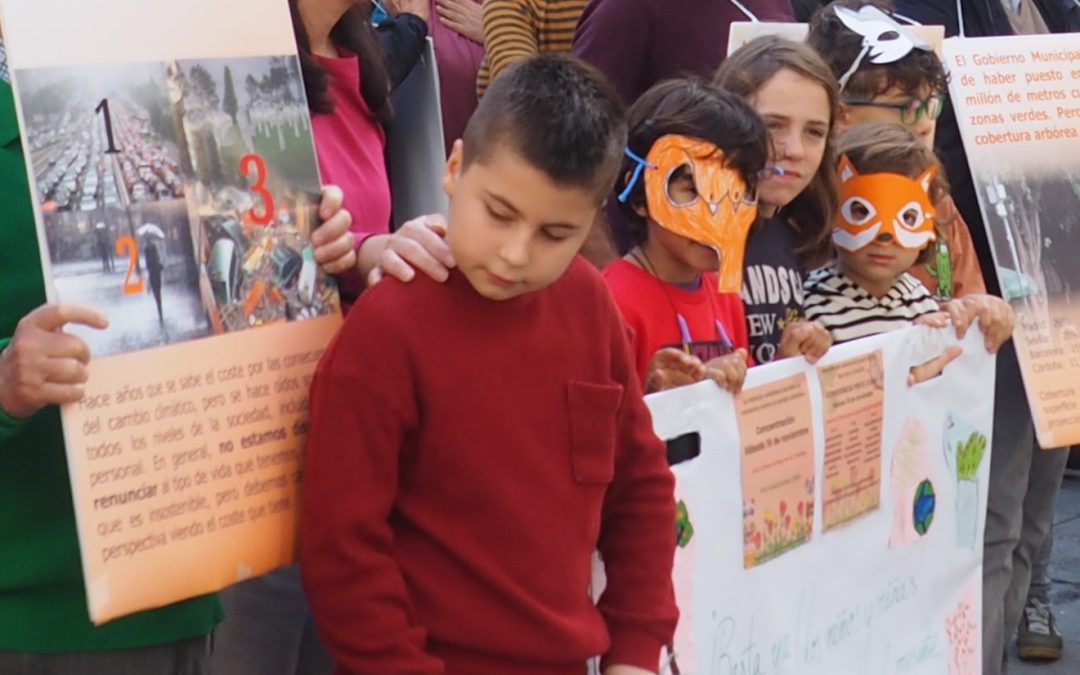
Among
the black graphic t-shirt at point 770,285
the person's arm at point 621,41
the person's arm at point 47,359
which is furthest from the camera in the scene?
the person's arm at point 621,41

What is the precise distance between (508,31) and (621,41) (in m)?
0.49

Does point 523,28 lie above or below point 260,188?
above

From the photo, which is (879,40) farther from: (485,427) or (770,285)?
(485,427)

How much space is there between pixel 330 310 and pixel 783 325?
1.20 m

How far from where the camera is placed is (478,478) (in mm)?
2150

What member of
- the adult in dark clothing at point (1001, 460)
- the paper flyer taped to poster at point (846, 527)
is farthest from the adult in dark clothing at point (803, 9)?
the paper flyer taped to poster at point (846, 527)

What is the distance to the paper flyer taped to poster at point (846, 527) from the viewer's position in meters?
2.77

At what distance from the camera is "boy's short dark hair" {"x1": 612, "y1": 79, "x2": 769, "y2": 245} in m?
2.81

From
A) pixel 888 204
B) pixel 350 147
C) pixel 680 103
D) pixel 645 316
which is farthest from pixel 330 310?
pixel 888 204

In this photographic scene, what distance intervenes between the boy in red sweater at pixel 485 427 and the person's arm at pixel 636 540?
10 centimetres

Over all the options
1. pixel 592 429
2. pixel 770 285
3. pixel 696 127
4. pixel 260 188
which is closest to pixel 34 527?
pixel 260 188

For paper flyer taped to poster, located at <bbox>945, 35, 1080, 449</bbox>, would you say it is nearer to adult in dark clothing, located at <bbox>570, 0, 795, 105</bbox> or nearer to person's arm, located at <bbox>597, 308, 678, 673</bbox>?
adult in dark clothing, located at <bbox>570, 0, 795, 105</bbox>

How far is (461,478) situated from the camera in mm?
2150

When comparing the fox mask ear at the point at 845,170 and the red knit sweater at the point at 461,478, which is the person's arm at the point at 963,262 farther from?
the red knit sweater at the point at 461,478
